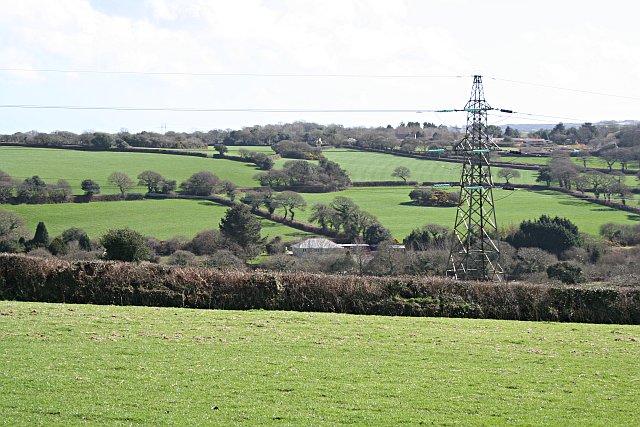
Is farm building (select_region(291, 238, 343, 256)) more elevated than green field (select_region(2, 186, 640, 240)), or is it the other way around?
green field (select_region(2, 186, 640, 240))

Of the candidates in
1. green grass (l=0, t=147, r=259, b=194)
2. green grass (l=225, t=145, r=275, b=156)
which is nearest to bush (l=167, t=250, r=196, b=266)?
green grass (l=0, t=147, r=259, b=194)

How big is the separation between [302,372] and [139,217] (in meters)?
56.4

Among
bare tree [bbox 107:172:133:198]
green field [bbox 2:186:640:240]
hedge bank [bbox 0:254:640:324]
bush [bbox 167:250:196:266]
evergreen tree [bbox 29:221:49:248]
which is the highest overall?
bare tree [bbox 107:172:133:198]

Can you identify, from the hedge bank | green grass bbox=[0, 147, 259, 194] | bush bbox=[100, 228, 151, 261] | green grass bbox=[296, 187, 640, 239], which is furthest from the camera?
green grass bbox=[0, 147, 259, 194]

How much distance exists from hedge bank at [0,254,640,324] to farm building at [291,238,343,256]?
34.2m

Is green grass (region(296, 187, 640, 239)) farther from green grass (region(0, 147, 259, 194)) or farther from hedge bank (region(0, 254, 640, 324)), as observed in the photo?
hedge bank (region(0, 254, 640, 324))

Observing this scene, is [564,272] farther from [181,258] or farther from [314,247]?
[181,258]

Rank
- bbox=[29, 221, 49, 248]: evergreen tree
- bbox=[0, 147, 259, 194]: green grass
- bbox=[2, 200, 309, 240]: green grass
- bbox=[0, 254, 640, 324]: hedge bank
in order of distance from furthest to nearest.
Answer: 1. bbox=[0, 147, 259, 194]: green grass
2. bbox=[2, 200, 309, 240]: green grass
3. bbox=[29, 221, 49, 248]: evergreen tree
4. bbox=[0, 254, 640, 324]: hedge bank

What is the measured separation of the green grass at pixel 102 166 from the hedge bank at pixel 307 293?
5086 centimetres

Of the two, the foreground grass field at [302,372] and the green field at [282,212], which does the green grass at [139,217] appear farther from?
the foreground grass field at [302,372]

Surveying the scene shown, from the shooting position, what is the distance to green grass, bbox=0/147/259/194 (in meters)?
80.1

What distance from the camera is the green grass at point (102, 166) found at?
3155 inches

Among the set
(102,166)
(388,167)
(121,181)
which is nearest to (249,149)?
(388,167)

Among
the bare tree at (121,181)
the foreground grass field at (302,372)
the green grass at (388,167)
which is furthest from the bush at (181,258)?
the green grass at (388,167)
